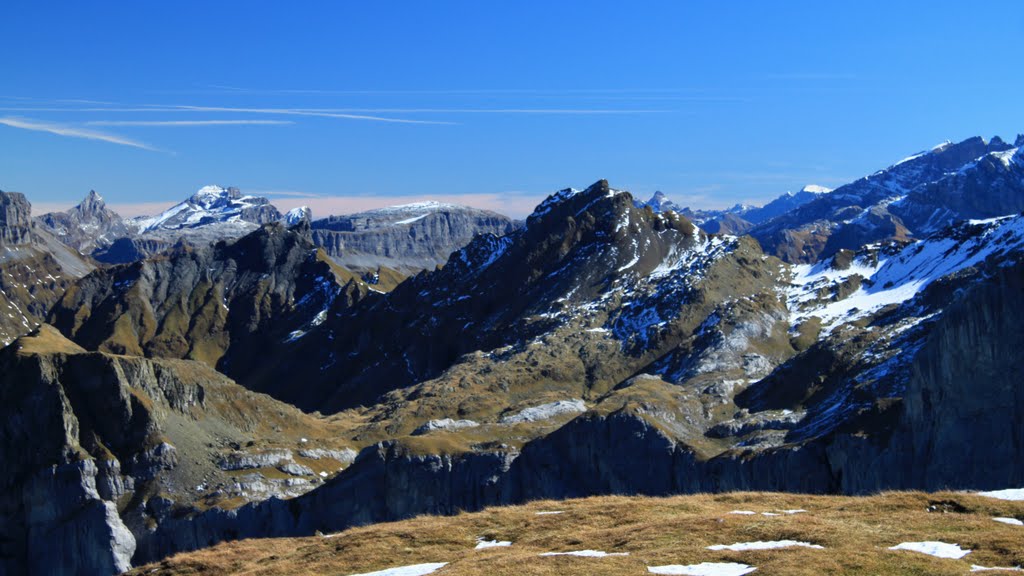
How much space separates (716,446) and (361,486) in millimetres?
65461

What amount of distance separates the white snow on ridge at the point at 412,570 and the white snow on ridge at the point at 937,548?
20.4m

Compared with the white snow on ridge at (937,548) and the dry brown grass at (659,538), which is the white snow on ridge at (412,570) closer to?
the dry brown grass at (659,538)

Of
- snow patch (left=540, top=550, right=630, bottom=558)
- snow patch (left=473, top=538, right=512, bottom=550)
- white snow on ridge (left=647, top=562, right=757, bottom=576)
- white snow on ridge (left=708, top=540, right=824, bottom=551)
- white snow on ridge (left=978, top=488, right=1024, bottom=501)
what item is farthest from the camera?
snow patch (left=473, top=538, right=512, bottom=550)

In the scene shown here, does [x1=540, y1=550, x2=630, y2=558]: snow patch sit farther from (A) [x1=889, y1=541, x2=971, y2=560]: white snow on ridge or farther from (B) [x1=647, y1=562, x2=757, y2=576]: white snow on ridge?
(A) [x1=889, y1=541, x2=971, y2=560]: white snow on ridge

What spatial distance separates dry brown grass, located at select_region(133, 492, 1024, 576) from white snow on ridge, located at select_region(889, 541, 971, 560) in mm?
445

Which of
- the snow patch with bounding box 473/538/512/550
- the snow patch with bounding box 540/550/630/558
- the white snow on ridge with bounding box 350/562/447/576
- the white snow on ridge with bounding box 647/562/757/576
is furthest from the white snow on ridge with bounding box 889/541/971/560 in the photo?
the white snow on ridge with bounding box 350/562/447/576

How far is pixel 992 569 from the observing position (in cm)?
3772

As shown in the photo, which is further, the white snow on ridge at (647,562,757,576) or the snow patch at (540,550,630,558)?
the snow patch at (540,550,630,558)

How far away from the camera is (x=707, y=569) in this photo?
4228cm

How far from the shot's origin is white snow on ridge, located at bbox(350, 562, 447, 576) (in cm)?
4853

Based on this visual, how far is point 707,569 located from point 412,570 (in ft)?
48.1

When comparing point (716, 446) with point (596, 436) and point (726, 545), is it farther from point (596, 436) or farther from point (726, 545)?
point (726, 545)

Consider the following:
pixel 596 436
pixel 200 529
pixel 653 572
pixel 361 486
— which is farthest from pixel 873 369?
pixel 653 572

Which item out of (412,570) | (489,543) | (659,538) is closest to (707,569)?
(659,538)
